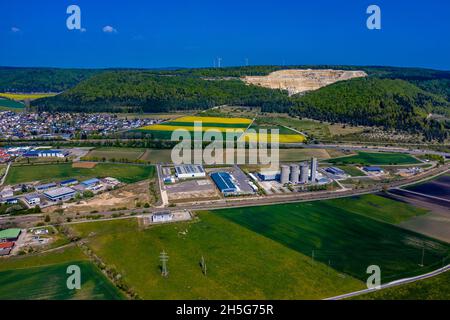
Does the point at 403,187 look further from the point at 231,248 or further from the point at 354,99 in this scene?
the point at 354,99

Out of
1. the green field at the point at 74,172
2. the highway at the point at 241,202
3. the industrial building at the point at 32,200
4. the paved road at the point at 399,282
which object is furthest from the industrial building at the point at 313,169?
the industrial building at the point at 32,200

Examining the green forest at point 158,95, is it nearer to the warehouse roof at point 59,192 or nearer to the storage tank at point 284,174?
the storage tank at point 284,174

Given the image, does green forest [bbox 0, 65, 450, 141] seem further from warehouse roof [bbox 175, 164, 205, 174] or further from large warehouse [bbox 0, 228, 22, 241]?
large warehouse [bbox 0, 228, 22, 241]

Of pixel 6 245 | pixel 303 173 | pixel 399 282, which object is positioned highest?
pixel 303 173

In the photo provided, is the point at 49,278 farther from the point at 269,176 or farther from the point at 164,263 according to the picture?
the point at 269,176

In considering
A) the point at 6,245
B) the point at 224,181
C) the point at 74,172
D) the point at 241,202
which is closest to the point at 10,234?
the point at 6,245

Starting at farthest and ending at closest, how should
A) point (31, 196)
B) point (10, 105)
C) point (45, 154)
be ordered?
point (10, 105) → point (45, 154) → point (31, 196)
